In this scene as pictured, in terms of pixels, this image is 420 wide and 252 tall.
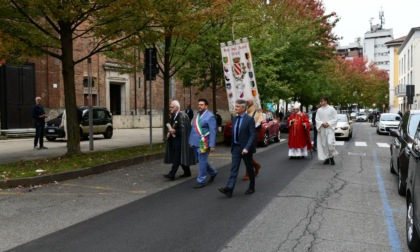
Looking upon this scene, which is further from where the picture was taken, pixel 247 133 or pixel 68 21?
pixel 68 21

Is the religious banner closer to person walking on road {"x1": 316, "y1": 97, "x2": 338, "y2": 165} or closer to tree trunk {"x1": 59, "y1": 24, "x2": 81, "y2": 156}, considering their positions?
person walking on road {"x1": 316, "y1": 97, "x2": 338, "y2": 165}

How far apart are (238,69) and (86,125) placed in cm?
943

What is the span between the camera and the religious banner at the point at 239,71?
14047mm

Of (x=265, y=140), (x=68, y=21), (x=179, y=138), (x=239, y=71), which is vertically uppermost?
(x=68, y=21)

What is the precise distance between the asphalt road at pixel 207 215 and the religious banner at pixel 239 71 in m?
4.97

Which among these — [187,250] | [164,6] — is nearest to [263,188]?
[187,250]

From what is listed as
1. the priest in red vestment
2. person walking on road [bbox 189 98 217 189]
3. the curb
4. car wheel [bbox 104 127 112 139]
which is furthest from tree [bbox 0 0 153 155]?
car wheel [bbox 104 127 112 139]

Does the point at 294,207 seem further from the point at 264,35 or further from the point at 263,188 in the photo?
the point at 264,35

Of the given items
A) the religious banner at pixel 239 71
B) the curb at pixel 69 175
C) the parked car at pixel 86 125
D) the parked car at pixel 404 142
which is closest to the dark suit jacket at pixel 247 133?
the parked car at pixel 404 142

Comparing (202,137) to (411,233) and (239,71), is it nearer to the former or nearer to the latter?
(411,233)

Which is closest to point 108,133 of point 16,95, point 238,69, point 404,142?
point 16,95

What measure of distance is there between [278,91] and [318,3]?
43.4 feet

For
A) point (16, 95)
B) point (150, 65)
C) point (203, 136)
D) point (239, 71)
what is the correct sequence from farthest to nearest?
point (16, 95), point (239, 71), point (150, 65), point (203, 136)

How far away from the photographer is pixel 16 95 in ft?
76.8
